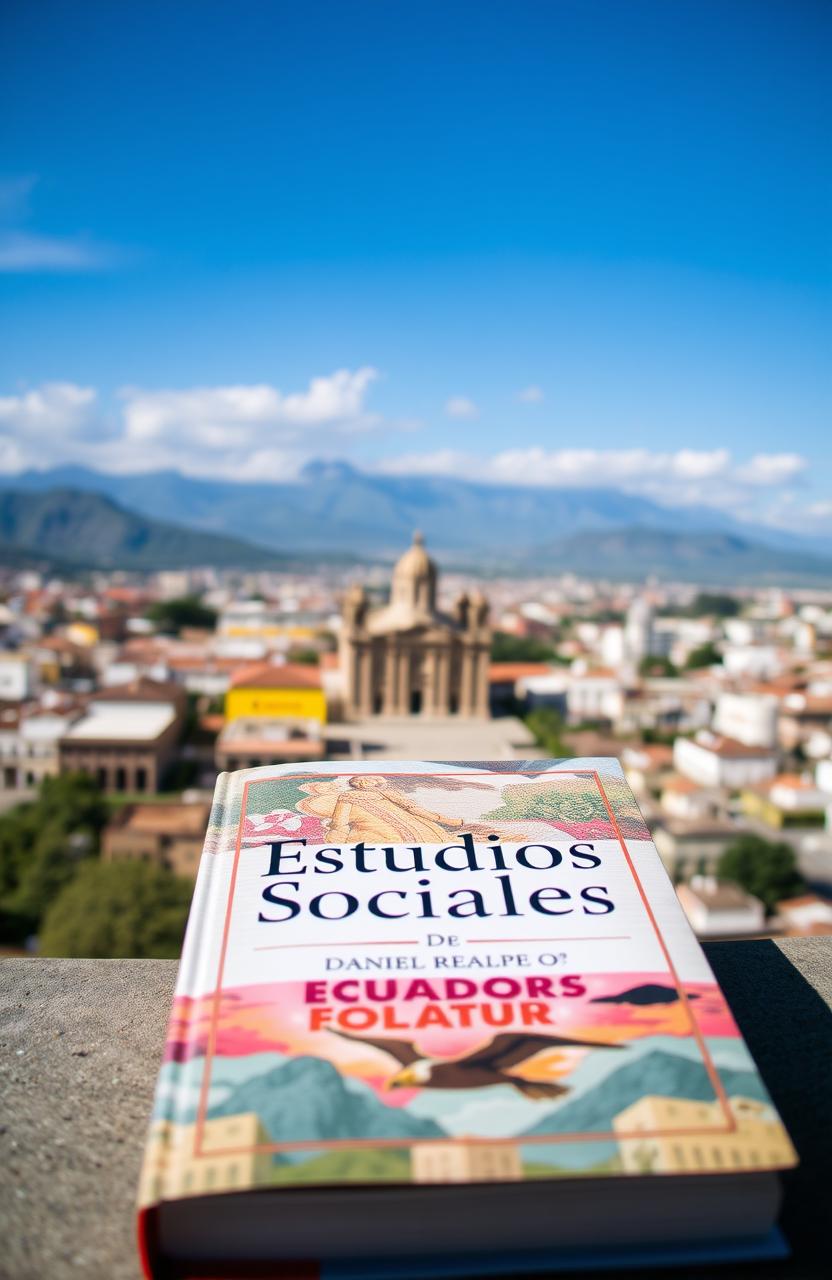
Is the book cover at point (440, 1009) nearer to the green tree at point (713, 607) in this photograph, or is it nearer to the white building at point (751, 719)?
the white building at point (751, 719)

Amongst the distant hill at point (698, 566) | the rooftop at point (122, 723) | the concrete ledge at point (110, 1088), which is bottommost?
the distant hill at point (698, 566)

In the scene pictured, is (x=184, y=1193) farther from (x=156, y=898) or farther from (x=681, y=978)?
(x=156, y=898)

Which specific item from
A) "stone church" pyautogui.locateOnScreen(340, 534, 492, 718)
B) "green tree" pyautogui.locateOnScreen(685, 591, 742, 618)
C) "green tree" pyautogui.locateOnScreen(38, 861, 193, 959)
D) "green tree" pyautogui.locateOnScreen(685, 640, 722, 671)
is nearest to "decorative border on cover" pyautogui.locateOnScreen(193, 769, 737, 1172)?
"green tree" pyautogui.locateOnScreen(38, 861, 193, 959)

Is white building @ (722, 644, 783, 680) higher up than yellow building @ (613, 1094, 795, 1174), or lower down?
lower down

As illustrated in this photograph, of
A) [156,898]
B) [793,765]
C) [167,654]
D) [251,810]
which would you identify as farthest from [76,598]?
[251,810]

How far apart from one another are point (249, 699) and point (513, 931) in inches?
770

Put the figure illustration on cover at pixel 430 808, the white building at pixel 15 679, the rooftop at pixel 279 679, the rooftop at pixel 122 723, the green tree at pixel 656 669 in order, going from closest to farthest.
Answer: the figure illustration on cover at pixel 430 808, the rooftop at pixel 122 723, the rooftop at pixel 279 679, the white building at pixel 15 679, the green tree at pixel 656 669

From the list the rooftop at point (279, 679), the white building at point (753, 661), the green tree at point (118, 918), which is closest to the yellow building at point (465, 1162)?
the green tree at point (118, 918)

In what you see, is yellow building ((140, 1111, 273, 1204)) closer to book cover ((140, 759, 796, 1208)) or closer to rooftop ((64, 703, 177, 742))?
book cover ((140, 759, 796, 1208))

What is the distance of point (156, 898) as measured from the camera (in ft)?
38.4

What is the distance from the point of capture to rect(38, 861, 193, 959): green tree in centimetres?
1113

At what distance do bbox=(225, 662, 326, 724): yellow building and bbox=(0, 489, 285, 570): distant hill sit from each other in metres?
114

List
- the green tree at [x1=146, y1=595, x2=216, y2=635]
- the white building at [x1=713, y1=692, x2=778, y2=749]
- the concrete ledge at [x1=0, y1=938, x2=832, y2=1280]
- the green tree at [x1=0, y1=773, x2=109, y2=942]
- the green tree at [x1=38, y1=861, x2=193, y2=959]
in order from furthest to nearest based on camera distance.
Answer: the green tree at [x1=146, y1=595, x2=216, y2=635] → the white building at [x1=713, y1=692, x2=778, y2=749] → the green tree at [x1=0, y1=773, x2=109, y2=942] → the green tree at [x1=38, y1=861, x2=193, y2=959] → the concrete ledge at [x1=0, y1=938, x2=832, y2=1280]

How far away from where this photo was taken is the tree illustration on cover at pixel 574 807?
3.97 ft
